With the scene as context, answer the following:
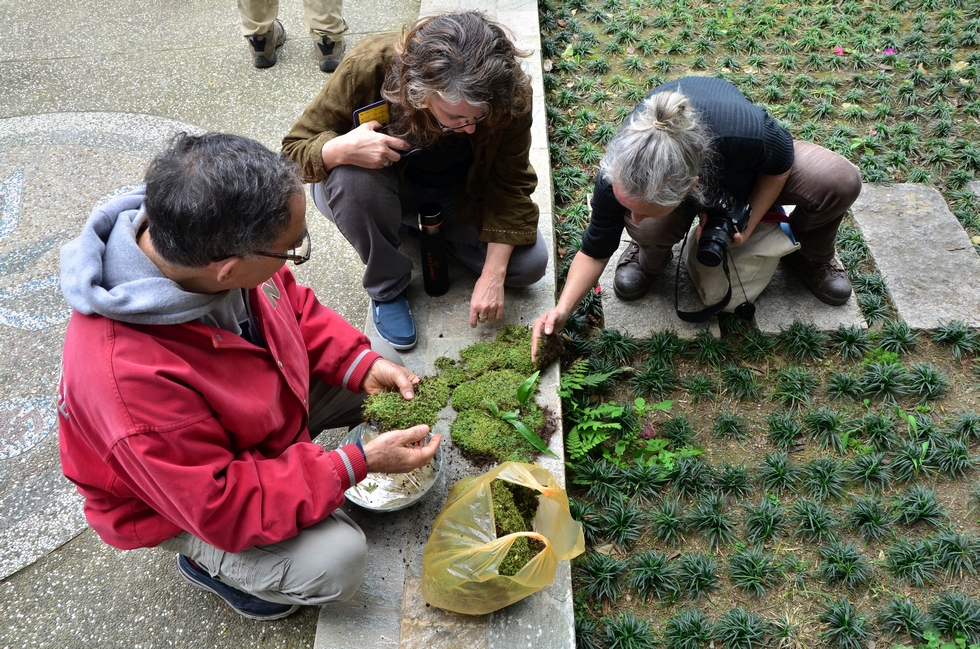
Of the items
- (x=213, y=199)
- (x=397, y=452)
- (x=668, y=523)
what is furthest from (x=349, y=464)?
(x=668, y=523)

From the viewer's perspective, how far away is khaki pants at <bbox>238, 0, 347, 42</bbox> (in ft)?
15.8

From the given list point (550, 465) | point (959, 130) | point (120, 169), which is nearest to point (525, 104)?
point (550, 465)

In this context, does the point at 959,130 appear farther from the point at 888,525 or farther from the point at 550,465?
the point at 550,465

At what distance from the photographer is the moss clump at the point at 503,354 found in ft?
9.83

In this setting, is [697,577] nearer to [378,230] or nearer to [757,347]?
[757,347]

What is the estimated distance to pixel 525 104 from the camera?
2.66m

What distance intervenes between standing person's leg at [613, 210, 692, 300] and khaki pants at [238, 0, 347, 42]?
9.26 feet

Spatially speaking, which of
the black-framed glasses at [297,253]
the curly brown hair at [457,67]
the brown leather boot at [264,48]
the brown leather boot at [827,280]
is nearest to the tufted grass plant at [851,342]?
the brown leather boot at [827,280]

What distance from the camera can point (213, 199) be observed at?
166cm

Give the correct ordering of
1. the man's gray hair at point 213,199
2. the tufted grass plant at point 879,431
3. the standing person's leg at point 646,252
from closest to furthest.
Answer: the man's gray hair at point 213,199
the tufted grass plant at point 879,431
the standing person's leg at point 646,252

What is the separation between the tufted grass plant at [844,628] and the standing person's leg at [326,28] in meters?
4.45

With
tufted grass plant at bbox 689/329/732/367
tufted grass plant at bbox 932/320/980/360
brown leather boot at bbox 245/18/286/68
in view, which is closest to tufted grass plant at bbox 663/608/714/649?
tufted grass plant at bbox 689/329/732/367

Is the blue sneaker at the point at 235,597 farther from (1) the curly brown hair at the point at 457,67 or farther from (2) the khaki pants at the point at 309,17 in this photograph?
(2) the khaki pants at the point at 309,17

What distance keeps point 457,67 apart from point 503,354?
4.08 ft
